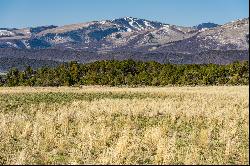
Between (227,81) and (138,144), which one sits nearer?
(138,144)

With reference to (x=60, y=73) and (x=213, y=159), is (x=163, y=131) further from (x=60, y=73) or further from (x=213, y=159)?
(x=60, y=73)

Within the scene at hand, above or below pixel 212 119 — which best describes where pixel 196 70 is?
below

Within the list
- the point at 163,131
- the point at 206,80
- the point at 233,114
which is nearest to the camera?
the point at 163,131

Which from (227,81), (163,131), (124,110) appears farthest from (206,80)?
(163,131)

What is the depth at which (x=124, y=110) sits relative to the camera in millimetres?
30578

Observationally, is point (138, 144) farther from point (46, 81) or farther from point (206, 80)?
point (46, 81)

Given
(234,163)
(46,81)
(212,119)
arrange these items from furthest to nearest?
(46,81) → (212,119) → (234,163)

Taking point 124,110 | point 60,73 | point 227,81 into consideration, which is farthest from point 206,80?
point 124,110

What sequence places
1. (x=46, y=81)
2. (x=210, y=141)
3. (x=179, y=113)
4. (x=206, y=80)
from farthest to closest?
(x=46, y=81)
(x=206, y=80)
(x=179, y=113)
(x=210, y=141)

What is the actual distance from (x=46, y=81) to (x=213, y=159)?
10349 cm

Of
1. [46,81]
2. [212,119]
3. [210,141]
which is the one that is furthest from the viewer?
[46,81]

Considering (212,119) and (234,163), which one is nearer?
(234,163)

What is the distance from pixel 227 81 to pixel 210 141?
94029 millimetres

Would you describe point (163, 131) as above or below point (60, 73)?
above
